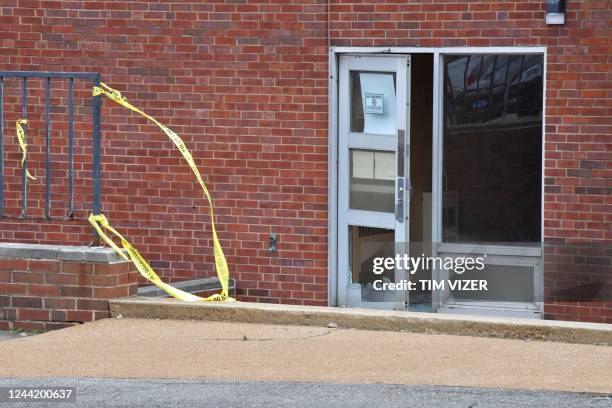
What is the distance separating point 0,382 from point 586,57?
17.9 ft

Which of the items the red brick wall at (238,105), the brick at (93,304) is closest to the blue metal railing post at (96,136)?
the brick at (93,304)

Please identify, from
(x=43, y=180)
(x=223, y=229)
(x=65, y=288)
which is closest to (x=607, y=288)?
(x=223, y=229)

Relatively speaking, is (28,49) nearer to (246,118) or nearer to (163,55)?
(163,55)

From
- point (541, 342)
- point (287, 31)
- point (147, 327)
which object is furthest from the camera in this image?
point (287, 31)

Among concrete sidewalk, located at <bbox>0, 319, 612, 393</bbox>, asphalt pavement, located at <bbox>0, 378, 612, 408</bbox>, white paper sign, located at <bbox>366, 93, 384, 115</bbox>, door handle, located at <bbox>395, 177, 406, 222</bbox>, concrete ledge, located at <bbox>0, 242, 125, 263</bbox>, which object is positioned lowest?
asphalt pavement, located at <bbox>0, 378, 612, 408</bbox>

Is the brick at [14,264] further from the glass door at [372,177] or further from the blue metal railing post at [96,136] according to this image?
the glass door at [372,177]

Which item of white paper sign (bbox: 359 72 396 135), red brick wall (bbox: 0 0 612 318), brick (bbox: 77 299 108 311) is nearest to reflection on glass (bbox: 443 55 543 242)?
red brick wall (bbox: 0 0 612 318)

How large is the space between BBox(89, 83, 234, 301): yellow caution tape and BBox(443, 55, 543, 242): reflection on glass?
197 centimetres

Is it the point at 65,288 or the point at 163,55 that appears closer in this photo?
the point at 65,288

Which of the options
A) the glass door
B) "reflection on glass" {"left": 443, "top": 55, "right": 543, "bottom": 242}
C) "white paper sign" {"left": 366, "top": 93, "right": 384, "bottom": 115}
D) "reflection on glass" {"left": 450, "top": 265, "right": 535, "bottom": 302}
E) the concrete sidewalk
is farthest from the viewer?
"white paper sign" {"left": 366, "top": 93, "right": 384, "bottom": 115}

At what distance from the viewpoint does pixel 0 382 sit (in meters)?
7.92

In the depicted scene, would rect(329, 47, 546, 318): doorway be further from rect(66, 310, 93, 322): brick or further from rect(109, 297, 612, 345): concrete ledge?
rect(66, 310, 93, 322): brick

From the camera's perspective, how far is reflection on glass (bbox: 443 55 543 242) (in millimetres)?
11266

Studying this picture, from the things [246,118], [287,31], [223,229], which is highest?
[287,31]
